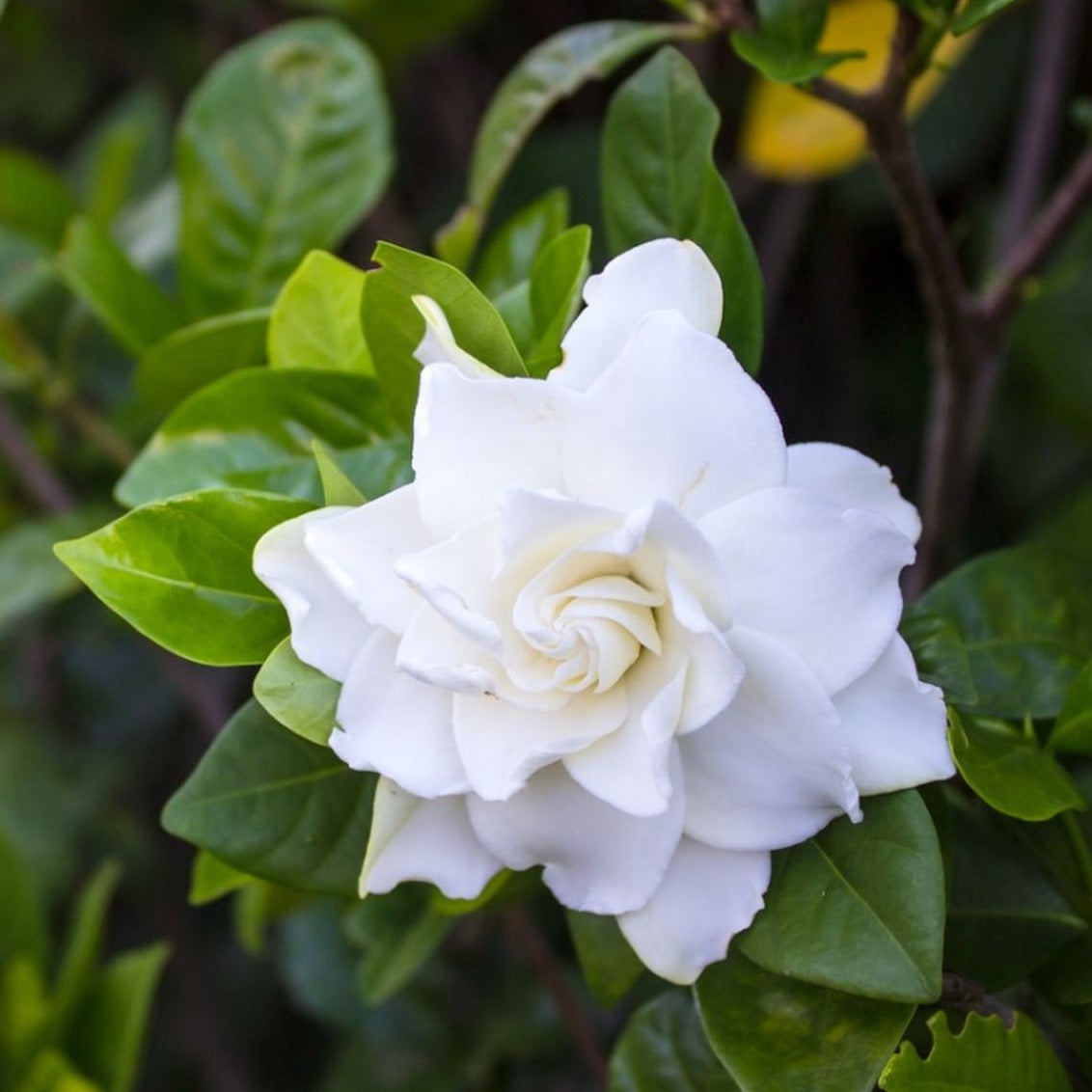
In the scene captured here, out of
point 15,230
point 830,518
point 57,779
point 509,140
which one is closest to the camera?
point 830,518

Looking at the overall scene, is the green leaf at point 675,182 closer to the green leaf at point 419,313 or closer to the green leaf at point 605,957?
the green leaf at point 419,313

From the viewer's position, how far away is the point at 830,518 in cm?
64

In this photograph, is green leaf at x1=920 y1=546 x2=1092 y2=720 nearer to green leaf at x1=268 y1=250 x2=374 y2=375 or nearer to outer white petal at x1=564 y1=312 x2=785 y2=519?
outer white petal at x1=564 y1=312 x2=785 y2=519

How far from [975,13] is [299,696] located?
0.54 meters

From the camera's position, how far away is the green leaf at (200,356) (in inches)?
39.0

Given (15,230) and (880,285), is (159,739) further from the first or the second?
(880,285)


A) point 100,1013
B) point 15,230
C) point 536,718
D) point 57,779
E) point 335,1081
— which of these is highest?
point 536,718

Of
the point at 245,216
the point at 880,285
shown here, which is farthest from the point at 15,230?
the point at 880,285

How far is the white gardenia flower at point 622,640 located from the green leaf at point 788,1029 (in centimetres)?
8

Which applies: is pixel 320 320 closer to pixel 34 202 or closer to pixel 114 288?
pixel 114 288

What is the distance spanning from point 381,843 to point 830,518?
10.8 inches

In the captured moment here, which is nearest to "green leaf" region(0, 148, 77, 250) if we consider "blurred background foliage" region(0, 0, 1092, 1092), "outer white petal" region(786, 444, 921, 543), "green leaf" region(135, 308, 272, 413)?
"blurred background foliage" region(0, 0, 1092, 1092)

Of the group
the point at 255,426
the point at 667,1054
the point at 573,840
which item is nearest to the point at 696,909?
the point at 573,840

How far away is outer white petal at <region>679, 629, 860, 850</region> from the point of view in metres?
0.63
